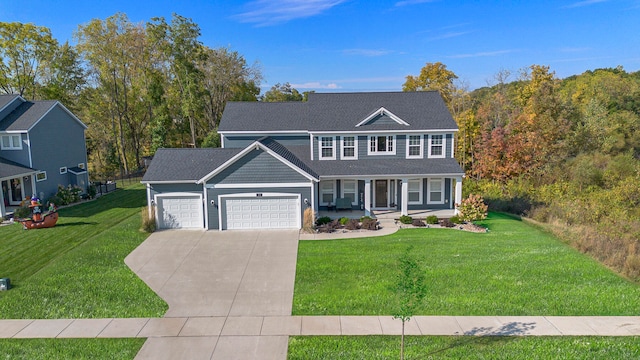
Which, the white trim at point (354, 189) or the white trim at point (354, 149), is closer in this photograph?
the white trim at point (354, 149)

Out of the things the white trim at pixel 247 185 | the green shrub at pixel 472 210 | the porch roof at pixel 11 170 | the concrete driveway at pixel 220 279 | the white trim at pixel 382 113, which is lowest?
the concrete driveway at pixel 220 279

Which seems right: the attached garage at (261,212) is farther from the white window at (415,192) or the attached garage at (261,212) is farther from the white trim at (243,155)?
the white window at (415,192)

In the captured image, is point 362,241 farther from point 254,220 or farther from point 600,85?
point 600,85

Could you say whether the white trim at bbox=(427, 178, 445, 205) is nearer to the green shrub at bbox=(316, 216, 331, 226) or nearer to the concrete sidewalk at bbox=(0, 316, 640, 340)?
the green shrub at bbox=(316, 216, 331, 226)

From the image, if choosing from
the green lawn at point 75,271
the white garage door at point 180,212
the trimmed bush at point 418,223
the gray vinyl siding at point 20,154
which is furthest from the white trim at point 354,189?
the gray vinyl siding at point 20,154

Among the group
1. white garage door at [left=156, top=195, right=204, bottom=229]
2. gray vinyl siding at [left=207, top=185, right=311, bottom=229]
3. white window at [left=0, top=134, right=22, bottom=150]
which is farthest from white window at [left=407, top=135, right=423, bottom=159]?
white window at [left=0, top=134, right=22, bottom=150]

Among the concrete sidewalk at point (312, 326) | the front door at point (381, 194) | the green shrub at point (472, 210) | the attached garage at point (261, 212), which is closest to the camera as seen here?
the concrete sidewalk at point (312, 326)

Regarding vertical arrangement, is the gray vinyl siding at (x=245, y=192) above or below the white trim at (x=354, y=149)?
below
